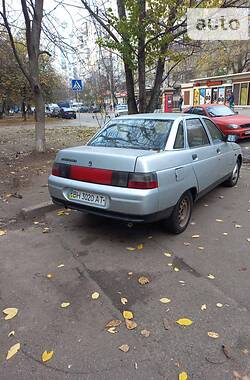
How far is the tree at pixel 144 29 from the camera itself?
805 centimetres

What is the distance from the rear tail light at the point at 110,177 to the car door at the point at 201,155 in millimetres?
1081

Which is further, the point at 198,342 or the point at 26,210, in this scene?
the point at 26,210

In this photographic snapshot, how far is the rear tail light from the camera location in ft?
11.1

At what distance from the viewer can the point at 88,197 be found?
3.76 metres

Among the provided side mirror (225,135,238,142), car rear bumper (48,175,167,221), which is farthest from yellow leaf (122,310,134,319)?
side mirror (225,135,238,142)

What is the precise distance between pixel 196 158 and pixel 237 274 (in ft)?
5.74

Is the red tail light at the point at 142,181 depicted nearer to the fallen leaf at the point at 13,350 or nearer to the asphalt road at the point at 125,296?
the asphalt road at the point at 125,296

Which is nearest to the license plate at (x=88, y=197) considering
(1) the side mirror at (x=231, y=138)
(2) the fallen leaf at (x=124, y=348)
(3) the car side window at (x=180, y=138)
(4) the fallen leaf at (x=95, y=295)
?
(4) the fallen leaf at (x=95, y=295)

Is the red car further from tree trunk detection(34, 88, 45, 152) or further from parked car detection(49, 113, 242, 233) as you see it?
parked car detection(49, 113, 242, 233)

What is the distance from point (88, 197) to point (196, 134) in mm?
1990

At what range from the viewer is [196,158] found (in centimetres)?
434

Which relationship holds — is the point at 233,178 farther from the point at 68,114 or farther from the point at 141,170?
the point at 68,114

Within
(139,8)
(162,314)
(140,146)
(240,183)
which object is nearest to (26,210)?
(140,146)

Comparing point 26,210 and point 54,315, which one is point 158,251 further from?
point 26,210
